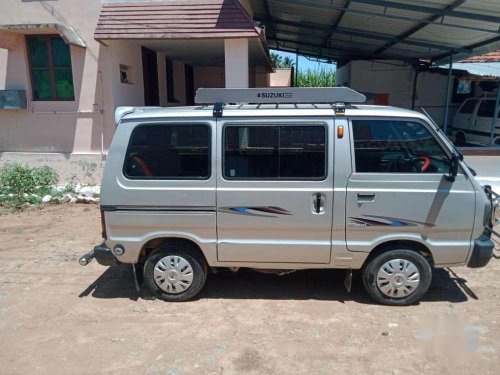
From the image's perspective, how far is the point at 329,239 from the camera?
3676 mm

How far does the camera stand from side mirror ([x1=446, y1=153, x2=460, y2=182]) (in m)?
3.43

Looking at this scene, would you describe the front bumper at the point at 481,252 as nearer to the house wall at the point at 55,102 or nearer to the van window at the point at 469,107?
the house wall at the point at 55,102

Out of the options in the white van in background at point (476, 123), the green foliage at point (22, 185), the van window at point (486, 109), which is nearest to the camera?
the green foliage at point (22, 185)

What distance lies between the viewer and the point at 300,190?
359cm

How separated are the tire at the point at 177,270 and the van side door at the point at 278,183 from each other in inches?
19.0

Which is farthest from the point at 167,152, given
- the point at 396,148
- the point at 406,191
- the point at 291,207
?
the point at 406,191

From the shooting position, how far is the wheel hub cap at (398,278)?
369 centimetres

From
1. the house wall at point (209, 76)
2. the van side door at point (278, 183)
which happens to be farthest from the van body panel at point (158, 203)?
the house wall at point (209, 76)

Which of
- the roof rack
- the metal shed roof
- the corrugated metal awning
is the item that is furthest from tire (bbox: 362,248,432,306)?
the corrugated metal awning

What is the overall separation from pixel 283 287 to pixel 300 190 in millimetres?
1273

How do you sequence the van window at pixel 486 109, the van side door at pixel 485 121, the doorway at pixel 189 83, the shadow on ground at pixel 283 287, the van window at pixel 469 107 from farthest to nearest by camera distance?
the doorway at pixel 189 83
the van window at pixel 469 107
the van window at pixel 486 109
the van side door at pixel 485 121
the shadow on ground at pixel 283 287

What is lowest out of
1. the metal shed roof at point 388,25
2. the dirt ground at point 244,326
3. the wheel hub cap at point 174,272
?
the dirt ground at point 244,326

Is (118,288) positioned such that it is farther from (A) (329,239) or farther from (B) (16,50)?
(B) (16,50)

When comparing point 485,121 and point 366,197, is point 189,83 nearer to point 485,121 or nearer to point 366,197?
point 485,121
